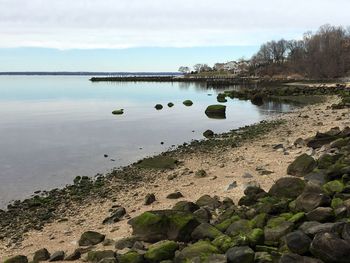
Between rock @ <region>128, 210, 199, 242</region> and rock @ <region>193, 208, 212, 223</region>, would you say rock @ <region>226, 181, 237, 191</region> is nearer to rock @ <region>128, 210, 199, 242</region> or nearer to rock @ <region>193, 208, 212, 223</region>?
rock @ <region>193, 208, 212, 223</region>

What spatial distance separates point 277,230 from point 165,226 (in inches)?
94.6

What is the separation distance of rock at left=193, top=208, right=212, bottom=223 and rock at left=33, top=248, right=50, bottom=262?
10.8 ft

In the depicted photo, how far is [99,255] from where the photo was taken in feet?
26.5

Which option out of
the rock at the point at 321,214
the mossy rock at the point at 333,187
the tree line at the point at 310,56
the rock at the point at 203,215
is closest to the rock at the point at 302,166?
the mossy rock at the point at 333,187

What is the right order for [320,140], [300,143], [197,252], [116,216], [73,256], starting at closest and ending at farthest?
[197,252], [73,256], [116,216], [320,140], [300,143]

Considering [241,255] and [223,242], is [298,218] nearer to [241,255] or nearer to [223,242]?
[223,242]

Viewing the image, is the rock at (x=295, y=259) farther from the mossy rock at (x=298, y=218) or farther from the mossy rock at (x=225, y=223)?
the mossy rock at (x=225, y=223)

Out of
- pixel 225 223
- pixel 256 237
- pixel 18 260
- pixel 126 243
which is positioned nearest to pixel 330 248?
pixel 256 237

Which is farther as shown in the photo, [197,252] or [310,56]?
[310,56]

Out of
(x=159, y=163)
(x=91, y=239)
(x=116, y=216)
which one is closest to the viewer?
(x=91, y=239)

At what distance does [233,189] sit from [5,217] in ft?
22.8

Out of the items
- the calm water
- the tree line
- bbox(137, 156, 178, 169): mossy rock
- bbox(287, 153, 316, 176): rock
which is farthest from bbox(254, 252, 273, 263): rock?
the tree line

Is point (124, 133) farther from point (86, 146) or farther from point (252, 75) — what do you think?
point (252, 75)

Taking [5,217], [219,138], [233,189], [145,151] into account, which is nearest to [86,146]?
[145,151]
